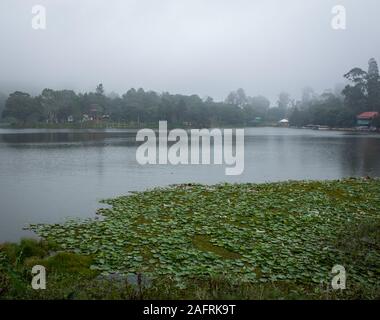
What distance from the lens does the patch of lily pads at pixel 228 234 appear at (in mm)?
5406

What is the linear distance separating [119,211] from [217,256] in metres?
3.84

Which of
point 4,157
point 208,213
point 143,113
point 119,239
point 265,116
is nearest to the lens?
point 119,239

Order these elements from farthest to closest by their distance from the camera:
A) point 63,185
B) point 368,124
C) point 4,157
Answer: point 368,124, point 4,157, point 63,185

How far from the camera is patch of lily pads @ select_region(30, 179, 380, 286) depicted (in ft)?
17.7

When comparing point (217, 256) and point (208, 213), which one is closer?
point (217, 256)

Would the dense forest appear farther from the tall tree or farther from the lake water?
the lake water

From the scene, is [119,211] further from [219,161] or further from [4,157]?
[4,157]

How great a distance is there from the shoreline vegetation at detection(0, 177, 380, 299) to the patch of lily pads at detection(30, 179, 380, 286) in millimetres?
19

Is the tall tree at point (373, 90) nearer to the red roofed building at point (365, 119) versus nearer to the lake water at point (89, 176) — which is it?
the red roofed building at point (365, 119)

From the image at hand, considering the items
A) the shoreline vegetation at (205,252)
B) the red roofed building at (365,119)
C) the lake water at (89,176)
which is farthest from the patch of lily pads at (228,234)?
the red roofed building at (365,119)

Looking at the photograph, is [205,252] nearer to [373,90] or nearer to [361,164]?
[361,164]

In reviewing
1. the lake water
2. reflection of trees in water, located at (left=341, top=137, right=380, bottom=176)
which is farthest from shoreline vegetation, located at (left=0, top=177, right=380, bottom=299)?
reflection of trees in water, located at (left=341, top=137, right=380, bottom=176)
